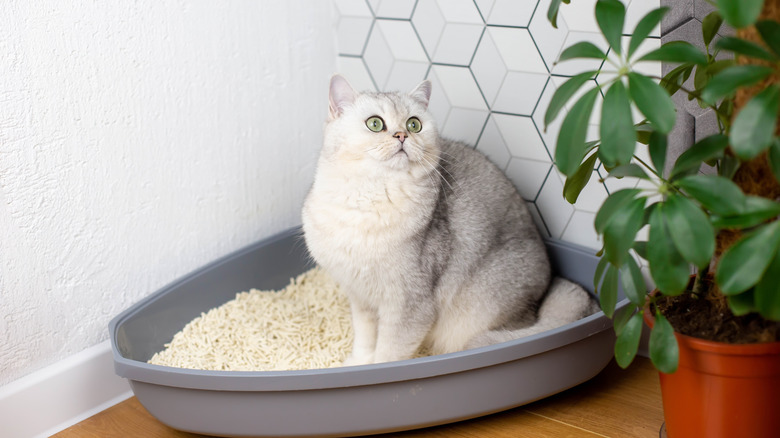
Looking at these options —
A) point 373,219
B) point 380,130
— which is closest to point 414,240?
point 373,219

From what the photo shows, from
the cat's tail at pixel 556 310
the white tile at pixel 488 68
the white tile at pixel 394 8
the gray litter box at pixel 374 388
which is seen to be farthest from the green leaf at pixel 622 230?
the white tile at pixel 394 8

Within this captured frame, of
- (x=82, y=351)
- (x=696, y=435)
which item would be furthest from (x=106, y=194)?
(x=696, y=435)

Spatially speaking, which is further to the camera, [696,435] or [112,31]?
[112,31]

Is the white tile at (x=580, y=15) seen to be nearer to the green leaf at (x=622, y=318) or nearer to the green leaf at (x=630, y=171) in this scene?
the green leaf at (x=630, y=171)

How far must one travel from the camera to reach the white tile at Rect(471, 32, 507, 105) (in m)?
1.89

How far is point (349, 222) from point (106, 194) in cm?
66

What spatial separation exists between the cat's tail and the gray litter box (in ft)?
0.41

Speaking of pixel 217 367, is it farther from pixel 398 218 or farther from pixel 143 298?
pixel 398 218

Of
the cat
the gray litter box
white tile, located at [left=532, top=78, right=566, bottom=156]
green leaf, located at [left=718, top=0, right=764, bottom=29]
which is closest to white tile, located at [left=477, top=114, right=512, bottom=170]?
white tile, located at [left=532, top=78, right=566, bottom=156]

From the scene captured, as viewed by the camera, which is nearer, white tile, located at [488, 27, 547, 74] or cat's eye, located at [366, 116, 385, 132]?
cat's eye, located at [366, 116, 385, 132]

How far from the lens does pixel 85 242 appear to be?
1681mm

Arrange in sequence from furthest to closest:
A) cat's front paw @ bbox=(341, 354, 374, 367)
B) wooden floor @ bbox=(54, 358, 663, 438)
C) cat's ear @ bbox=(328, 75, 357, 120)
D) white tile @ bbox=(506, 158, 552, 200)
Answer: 1. white tile @ bbox=(506, 158, 552, 200)
2. cat's front paw @ bbox=(341, 354, 374, 367)
3. cat's ear @ bbox=(328, 75, 357, 120)
4. wooden floor @ bbox=(54, 358, 663, 438)

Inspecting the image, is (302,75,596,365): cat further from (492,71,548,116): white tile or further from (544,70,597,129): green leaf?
(544,70,597,129): green leaf

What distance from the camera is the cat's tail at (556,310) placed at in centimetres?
157
